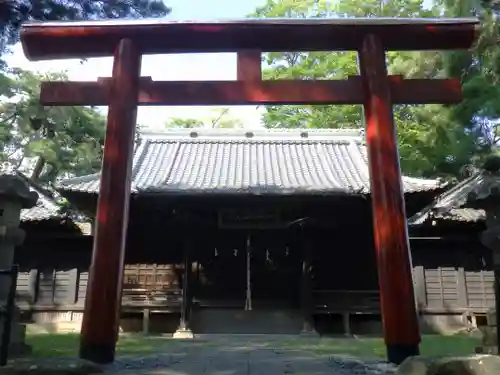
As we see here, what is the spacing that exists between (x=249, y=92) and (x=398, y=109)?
1673 cm

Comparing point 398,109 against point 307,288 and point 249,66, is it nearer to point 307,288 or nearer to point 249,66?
point 307,288

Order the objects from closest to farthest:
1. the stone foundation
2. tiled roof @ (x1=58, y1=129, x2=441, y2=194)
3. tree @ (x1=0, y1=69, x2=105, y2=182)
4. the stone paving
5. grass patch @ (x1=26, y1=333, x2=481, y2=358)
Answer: the stone paving → the stone foundation → grass patch @ (x1=26, y1=333, x2=481, y2=358) → tiled roof @ (x1=58, y1=129, x2=441, y2=194) → tree @ (x1=0, y1=69, x2=105, y2=182)

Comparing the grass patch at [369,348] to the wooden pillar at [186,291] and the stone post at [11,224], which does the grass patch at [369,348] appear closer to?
the wooden pillar at [186,291]

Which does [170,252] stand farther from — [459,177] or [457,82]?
[459,177]

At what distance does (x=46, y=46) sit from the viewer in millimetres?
6383

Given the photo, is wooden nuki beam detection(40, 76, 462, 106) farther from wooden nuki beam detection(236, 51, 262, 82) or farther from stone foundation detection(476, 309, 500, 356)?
stone foundation detection(476, 309, 500, 356)

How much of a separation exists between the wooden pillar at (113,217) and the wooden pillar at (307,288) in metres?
8.00

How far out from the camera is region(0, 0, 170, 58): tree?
8586mm

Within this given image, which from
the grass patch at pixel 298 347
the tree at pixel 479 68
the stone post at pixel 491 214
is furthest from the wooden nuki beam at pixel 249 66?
the tree at pixel 479 68

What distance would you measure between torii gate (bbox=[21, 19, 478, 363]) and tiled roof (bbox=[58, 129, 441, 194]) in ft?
19.3

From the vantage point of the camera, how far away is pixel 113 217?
557cm

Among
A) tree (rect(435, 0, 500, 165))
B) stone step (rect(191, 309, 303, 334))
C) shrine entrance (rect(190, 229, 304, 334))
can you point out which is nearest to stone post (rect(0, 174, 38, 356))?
stone step (rect(191, 309, 303, 334))

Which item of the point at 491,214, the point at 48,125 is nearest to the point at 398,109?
the point at 48,125

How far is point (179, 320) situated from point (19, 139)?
1397 cm
